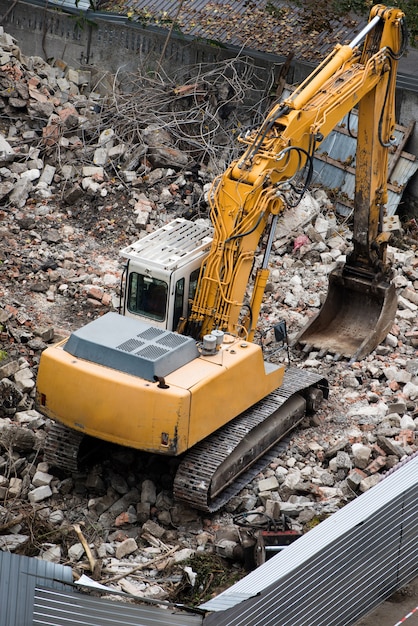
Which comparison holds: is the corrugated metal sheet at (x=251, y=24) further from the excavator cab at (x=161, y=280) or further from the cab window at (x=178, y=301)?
the cab window at (x=178, y=301)

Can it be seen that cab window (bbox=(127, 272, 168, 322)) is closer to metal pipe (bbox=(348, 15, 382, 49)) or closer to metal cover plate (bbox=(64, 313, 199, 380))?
metal cover plate (bbox=(64, 313, 199, 380))

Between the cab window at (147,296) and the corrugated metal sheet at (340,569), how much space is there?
323cm

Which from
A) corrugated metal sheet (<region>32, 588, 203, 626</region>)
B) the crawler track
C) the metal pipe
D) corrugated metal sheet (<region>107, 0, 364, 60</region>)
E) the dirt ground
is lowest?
the dirt ground

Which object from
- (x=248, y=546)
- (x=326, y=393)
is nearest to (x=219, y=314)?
(x=326, y=393)

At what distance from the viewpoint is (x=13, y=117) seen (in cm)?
1841

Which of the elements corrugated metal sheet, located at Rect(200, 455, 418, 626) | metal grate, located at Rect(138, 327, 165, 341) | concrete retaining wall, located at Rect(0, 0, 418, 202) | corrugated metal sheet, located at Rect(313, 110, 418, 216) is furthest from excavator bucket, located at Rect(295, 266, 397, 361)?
concrete retaining wall, located at Rect(0, 0, 418, 202)

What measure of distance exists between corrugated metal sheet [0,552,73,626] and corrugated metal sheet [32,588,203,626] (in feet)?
0.19

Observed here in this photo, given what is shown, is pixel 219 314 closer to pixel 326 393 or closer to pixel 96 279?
pixel 326 393

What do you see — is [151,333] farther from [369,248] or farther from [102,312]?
[369,248]

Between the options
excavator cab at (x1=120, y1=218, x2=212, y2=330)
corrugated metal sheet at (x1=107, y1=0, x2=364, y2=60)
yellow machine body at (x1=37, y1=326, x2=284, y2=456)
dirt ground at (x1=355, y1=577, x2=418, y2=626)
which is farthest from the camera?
corrugated metal sheet at (x1=107, y1=0, x2=364, y2=60)

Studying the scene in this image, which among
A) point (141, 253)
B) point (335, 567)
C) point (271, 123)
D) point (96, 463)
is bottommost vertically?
point (96, 463)

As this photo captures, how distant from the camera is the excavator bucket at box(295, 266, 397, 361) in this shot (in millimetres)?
13961

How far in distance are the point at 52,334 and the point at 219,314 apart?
110 inches

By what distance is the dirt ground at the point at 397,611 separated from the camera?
30.7 ft
